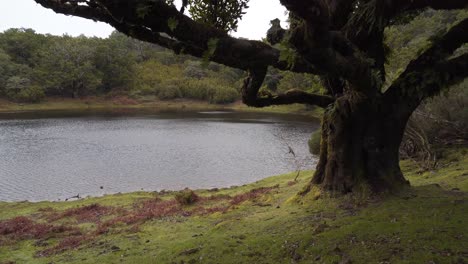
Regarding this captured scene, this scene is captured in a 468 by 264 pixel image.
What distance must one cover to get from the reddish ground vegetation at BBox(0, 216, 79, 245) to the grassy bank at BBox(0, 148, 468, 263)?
0.12 ft

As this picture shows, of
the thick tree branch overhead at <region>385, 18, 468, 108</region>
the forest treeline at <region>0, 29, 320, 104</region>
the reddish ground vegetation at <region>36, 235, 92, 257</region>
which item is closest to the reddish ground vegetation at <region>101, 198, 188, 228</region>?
the reddish ground vegetation at <region>36, 235, 92, 257</region>

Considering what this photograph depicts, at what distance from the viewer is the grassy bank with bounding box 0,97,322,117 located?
90.9 meters

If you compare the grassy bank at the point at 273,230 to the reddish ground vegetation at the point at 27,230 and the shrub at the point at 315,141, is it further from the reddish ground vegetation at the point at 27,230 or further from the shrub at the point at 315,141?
the shrub at the point at 315,141

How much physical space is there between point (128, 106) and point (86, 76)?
12795 mm

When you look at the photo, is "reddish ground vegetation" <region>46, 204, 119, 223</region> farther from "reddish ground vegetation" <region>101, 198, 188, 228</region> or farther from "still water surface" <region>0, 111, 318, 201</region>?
"still water surface" <region>0, 111, 318, 201</region>

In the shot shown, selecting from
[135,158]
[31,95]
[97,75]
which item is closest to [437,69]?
A: [135,158]

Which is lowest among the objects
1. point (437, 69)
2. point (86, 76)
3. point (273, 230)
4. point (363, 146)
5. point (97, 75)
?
point (273, 230)

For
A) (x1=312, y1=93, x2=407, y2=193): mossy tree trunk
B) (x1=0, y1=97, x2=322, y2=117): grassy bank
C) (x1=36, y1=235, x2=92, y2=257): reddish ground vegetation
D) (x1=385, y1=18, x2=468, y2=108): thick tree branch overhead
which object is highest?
(x1=385, y1=18, x2=468, y2=108): thick tree branch overhead

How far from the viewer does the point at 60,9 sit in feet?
25.6

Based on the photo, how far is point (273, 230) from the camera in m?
10.4

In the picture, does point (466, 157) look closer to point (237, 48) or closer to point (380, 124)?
point (380, 124)

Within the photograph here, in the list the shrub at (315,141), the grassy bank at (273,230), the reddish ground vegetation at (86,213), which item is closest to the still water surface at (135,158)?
the shrub at (315,141)

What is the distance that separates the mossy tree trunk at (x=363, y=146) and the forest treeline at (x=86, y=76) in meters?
72.4

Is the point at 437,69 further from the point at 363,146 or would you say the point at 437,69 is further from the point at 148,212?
the point at 148,212
